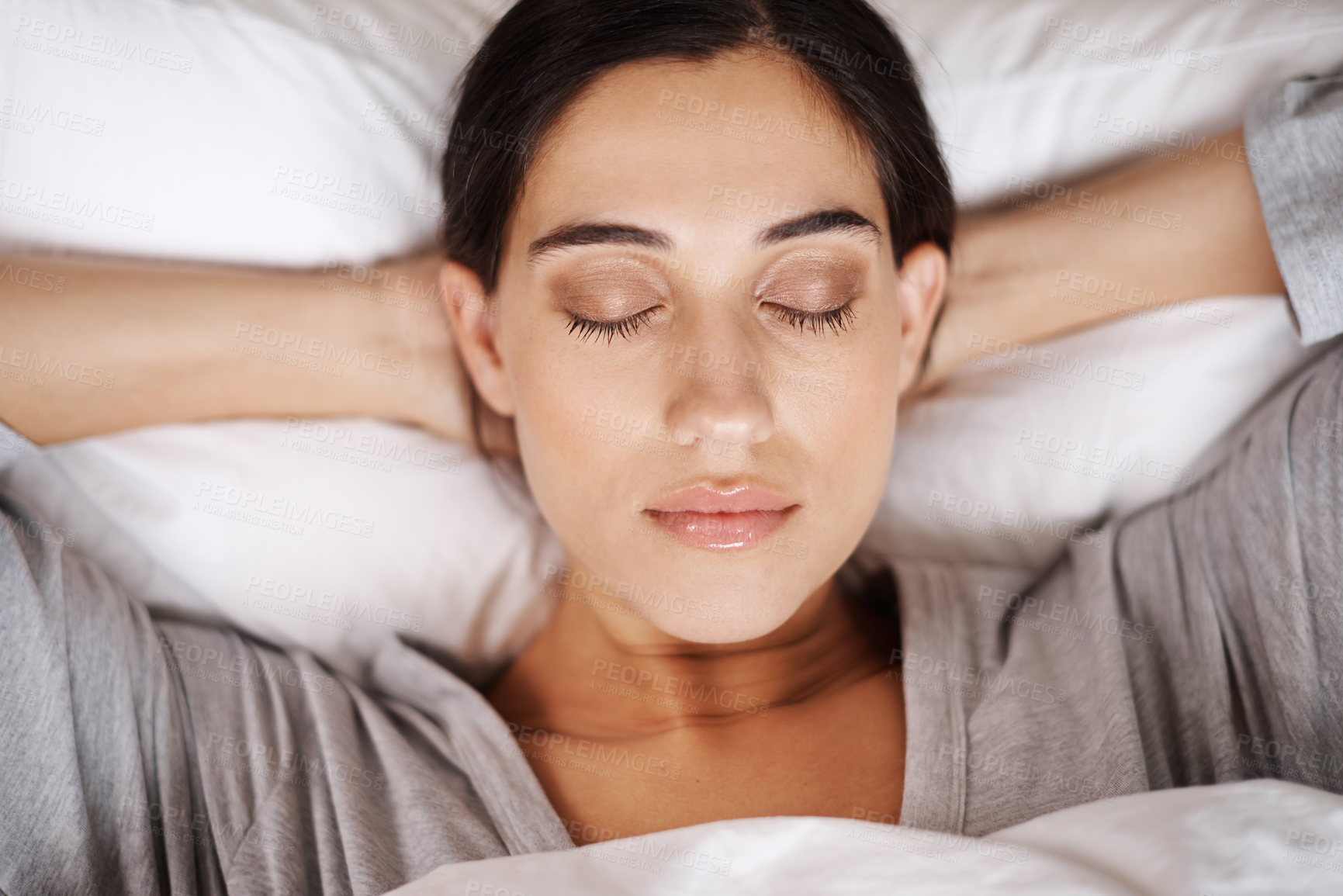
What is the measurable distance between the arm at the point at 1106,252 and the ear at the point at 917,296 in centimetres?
12

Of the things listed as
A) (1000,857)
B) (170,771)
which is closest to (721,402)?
(1000,857)

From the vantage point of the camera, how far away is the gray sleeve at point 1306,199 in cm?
128

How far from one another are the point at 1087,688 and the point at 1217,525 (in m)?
0.28

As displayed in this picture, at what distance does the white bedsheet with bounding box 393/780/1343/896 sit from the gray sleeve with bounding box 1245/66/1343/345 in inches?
24.9

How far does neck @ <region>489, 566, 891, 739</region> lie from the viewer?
4.52 feet

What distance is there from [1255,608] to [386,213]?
→ 1.30m

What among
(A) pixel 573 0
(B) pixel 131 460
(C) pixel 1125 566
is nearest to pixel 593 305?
(A) pixel 573 0

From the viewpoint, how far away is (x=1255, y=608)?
4.09 feet

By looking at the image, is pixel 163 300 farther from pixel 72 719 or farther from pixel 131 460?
pixel 72 719

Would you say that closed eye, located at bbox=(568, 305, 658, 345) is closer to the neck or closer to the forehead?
the forehead

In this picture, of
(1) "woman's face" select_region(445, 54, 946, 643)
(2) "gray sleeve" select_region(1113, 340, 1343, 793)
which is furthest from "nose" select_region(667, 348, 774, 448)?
(2) "gray sleeve" select_region(1113, 340, 1343, 793)

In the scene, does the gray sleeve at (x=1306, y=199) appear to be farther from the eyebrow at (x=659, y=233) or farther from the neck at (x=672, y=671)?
the neck at (x=672, y=671)

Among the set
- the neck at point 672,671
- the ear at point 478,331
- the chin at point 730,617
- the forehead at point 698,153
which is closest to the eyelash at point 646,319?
the forehead at point 698,153

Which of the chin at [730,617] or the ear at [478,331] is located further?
the ear at [478,331]
